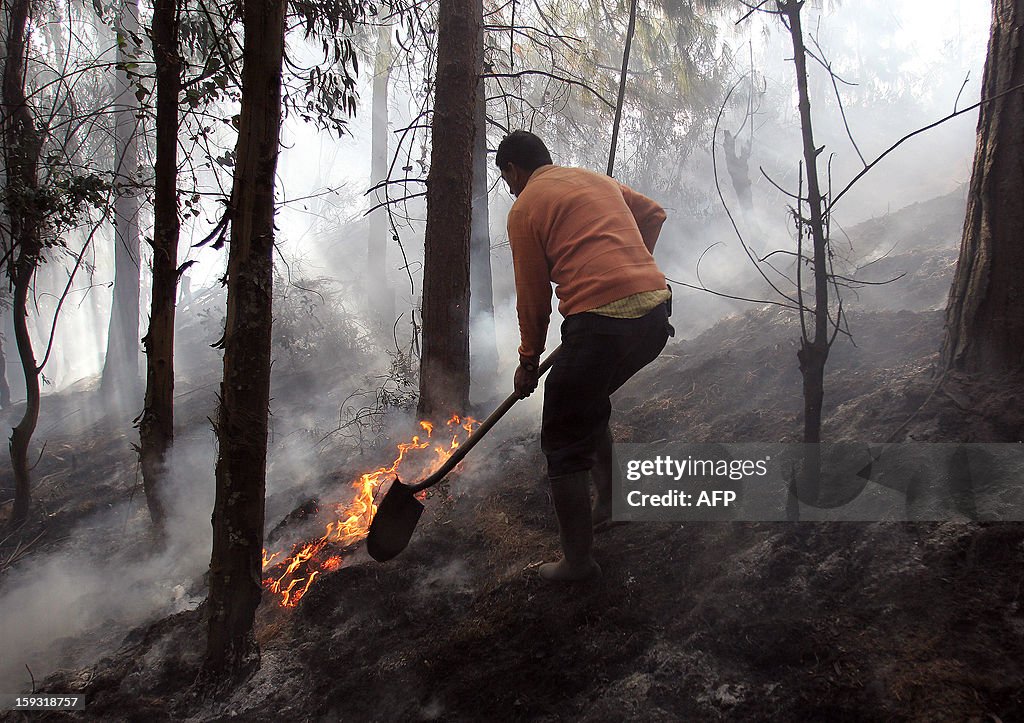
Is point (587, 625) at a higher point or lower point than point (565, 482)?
lower

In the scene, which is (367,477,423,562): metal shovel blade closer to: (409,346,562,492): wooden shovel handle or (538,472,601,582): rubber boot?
(409,346,562,492): wooden shovel handle

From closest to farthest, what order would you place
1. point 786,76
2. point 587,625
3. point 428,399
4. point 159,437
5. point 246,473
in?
1. point 587,625
2. point 246,473
3. point 428,399
4. point 159,437
5. point 786,76

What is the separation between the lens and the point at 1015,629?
5.87ft

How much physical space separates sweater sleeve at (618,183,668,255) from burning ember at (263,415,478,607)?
2.07 meters

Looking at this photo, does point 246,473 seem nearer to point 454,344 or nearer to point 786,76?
point 454,344

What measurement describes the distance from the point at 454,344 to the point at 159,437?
2.65 metres

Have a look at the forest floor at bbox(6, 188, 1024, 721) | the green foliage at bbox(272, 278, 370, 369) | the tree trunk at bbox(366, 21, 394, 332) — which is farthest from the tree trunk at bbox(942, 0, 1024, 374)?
the tree trunk at bbox(366, 21, 394, 332)

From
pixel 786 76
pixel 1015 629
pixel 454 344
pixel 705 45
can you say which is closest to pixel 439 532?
pixel 454 344

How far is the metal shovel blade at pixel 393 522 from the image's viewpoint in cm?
291

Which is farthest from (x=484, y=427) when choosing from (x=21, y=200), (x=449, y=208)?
(x=21, y=200)

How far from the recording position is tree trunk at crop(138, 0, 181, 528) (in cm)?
421

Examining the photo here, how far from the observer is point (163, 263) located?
447 cm

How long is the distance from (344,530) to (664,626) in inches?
93.1

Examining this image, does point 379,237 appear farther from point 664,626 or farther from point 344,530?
point 664,626
